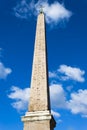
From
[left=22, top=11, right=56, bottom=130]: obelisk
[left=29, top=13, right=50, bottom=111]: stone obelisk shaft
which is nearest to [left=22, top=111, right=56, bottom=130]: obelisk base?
[left=22, top=11, right=56, bottom=130]: obelisk

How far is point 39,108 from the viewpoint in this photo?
787 inches

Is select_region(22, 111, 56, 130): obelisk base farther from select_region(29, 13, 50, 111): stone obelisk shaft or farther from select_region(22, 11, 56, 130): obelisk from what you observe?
select_region(29, 13, 50, 111): stone obelisk shaft

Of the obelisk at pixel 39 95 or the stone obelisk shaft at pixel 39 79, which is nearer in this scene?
the obelisk at pixel 39 95

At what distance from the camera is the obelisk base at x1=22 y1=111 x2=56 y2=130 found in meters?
19.5

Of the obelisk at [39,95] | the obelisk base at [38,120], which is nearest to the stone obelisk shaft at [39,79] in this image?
the obelisk at [39,95]

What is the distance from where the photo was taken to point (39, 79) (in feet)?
68.3

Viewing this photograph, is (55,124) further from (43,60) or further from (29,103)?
(43,60)

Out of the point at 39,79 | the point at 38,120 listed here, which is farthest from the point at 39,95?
Answer: the point at 38,120

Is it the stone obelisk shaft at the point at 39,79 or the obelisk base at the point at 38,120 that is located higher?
the stone obelisk shaft at the point at 39,79

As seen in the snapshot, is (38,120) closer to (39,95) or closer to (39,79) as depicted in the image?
(39,95)

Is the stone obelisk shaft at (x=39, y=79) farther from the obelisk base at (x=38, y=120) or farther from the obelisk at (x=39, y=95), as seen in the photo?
the obelisk base at (x=38, y=120)

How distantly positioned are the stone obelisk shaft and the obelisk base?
0.40m

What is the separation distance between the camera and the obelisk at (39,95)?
19.6 metres

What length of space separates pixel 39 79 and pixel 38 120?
2.40 m
